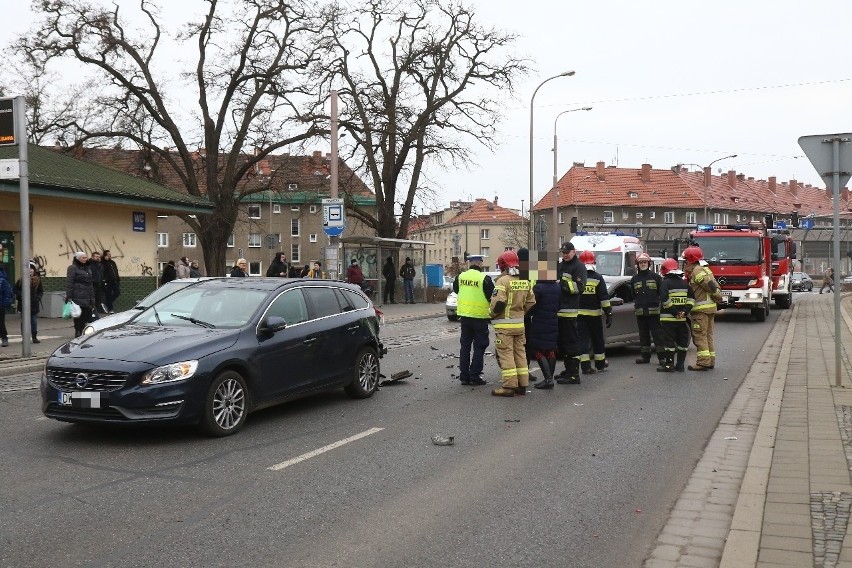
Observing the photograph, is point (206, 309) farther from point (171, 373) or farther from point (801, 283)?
point (801, 283)

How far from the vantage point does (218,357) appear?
8.01 m

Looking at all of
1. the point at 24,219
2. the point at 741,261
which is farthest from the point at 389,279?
the point at 24,219

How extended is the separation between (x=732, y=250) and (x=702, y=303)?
1267 centimetres

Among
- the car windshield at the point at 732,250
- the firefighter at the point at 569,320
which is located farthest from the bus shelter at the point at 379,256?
the firefighter at the point at 569,320

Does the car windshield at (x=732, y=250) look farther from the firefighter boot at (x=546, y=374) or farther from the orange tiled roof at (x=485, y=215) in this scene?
the orange tiled roof at (x=485, y=215)

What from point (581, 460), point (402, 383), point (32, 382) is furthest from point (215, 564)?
point (32, 382)

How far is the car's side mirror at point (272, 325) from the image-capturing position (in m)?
8.63

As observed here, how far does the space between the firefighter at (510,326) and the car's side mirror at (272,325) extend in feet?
9.97

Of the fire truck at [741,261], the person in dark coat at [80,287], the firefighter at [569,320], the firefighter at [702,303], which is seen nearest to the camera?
the firefighter at [569,320]

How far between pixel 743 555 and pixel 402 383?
7.61m

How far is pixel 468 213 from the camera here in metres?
117

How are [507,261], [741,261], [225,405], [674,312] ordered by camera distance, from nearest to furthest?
[225,405]
[507,261]
[674,312]
[741,261]

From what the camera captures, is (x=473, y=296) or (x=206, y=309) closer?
(x=206, y=309)

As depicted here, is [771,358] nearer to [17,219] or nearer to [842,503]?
[842,503]
